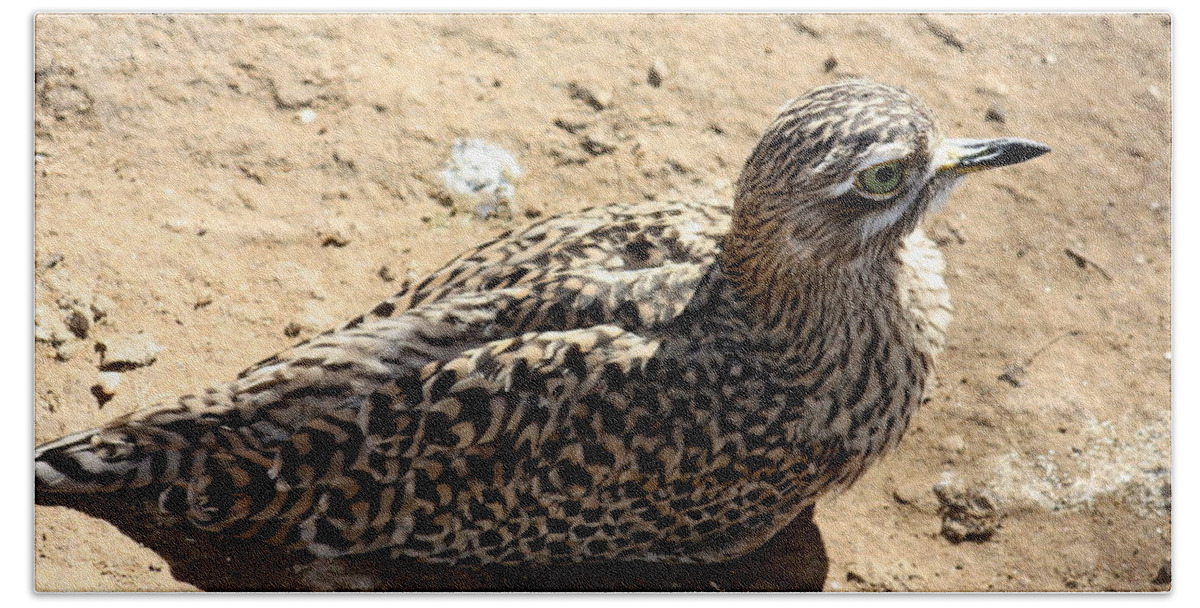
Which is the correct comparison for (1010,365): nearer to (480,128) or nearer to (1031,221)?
(1031,221)

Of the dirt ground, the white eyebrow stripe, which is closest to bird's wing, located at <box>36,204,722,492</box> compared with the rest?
the dirt ground

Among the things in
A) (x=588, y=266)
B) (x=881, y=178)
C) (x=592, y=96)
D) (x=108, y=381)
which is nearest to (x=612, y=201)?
(x=592, y=96)

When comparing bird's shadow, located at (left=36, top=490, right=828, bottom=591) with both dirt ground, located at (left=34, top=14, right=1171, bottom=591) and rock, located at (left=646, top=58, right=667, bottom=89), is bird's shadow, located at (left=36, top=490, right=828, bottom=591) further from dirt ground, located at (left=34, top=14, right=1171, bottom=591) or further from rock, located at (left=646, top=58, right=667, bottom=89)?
rock, located at (left=646, top=58, right=667, bottom=89)

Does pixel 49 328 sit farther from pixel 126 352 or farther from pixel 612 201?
pixel 612 201

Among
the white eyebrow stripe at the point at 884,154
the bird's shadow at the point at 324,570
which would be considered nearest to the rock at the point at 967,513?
the bird's shadow at the point at 324,570

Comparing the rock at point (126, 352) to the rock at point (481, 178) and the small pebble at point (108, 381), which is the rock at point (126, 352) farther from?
the rock at point (481, 178)
